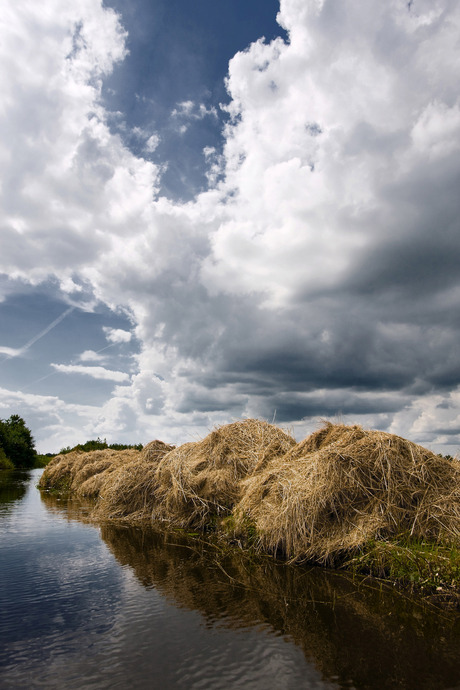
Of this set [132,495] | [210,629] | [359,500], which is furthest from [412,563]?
[132,495]

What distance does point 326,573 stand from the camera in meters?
8.35

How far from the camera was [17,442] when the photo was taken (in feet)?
299

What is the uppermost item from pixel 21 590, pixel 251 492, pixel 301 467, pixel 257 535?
pixel 301 467

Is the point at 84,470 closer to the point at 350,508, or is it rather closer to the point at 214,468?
the point at 214,468

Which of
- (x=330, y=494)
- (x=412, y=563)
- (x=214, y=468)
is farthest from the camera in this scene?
(x=214, y=468)

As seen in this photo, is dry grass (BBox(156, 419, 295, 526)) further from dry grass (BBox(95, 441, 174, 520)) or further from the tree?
the tree

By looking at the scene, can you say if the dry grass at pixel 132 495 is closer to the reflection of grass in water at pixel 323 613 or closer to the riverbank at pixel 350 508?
the riverbank at pixel 350 508

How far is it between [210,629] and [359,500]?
488cm

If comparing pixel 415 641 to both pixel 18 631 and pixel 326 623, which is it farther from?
pixel 18 631

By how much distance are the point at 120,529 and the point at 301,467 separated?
7.43 metres

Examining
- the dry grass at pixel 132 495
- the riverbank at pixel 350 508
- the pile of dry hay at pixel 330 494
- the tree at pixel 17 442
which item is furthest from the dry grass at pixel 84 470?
the tree at pixel 17 442

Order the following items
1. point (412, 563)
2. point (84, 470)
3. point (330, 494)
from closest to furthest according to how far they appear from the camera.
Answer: point (412, 563), point (330, 494), point (84, 470)

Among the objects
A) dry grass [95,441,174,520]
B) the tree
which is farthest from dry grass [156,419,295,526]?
the tree

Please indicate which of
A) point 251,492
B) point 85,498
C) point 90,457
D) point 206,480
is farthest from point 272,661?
point 90,457
